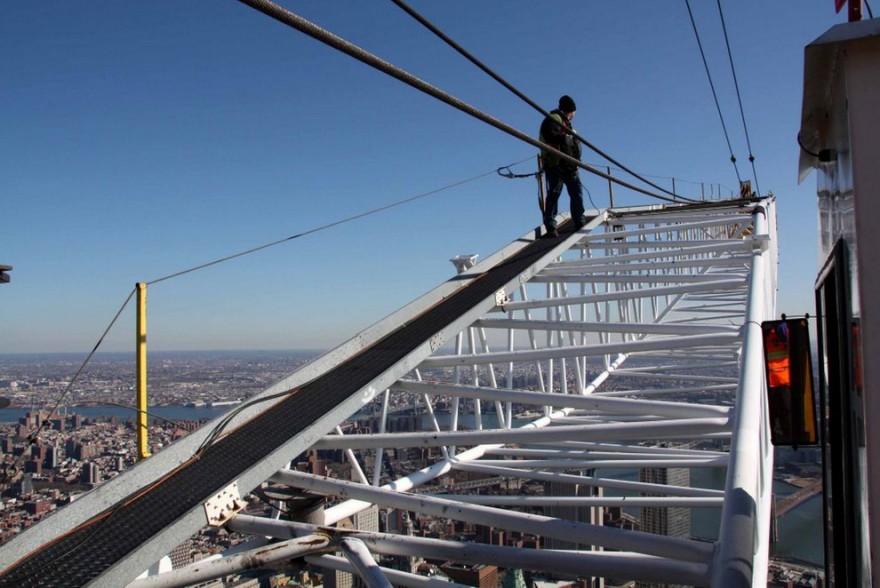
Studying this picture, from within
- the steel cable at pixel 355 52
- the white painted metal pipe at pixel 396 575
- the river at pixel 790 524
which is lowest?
the river at pixel 790 524

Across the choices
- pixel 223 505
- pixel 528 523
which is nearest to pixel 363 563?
pixel 223 505

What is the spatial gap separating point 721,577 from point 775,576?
12454mm

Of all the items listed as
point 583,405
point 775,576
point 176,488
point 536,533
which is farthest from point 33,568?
point 775,576

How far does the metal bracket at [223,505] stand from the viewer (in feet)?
12.3

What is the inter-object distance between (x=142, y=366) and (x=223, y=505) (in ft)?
4.33

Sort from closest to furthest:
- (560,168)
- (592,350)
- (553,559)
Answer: (553,559) → (592,350) → (560,168)

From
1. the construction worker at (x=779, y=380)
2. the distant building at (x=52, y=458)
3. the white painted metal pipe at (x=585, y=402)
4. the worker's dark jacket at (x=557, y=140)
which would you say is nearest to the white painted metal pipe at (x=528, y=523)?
the construction worker at (x=779, y=380)

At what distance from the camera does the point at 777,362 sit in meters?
4.19

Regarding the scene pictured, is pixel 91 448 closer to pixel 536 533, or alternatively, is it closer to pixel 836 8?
pixel 536 533

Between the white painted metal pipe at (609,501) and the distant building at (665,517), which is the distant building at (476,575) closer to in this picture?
the white painted metal pipe at (609,501)

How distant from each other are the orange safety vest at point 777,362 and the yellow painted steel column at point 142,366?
382 cm

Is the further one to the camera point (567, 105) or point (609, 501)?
point (567, 105)

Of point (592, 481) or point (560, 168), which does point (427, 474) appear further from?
point (560, 168)

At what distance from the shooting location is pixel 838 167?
272 centimetres
